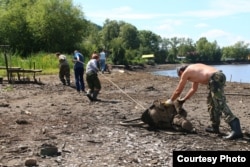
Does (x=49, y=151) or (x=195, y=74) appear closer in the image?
(x=49, y=151)

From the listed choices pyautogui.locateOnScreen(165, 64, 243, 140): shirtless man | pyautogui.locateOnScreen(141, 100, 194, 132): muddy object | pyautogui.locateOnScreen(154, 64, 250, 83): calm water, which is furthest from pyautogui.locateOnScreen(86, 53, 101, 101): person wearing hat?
pyautogui.locateOnScreen(154, 64, 250, 83): calm water

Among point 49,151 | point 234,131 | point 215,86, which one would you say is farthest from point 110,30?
point 49,151

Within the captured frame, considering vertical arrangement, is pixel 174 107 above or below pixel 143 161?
above

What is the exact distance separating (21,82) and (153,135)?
1624 cm

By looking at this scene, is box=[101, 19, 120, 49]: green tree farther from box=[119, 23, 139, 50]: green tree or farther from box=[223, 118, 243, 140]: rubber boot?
box=[223, 118, 243, 140]: rubber boot

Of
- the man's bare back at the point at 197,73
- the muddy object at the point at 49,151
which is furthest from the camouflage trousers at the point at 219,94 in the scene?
the muddy object at the point at 49,151

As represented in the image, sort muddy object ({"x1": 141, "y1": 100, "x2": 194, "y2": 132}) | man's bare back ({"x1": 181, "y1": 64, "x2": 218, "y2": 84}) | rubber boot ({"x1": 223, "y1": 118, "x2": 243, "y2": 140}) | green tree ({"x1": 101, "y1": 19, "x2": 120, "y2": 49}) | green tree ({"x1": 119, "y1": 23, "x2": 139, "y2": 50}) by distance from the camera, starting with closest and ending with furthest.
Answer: rubber boot ({"x1": 223, "y1": 118, "x2": 243, "y2": 140}) → man's bare back ({"x1": 181, "y1": 64, "x2": 218, "y2": 84}) → muddy object ({"x1": 141, "y1": 100, "x2": 194, "y2": 132}) → green tree ({"x1": 119, "y1": 23, "x2": 139, "y2": 50}) → green tree ({"x1": 101, "y1": 19, "x2": 120, "y2": 49})

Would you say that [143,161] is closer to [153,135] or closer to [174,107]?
[153,135]

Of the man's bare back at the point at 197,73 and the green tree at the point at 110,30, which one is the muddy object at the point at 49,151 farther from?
the green tree at the point at 110,30

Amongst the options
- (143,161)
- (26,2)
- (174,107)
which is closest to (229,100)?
(174,107)

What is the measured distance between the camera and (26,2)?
228ft

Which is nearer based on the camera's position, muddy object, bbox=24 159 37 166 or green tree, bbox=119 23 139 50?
muddy object, bbox=24 159 37 166

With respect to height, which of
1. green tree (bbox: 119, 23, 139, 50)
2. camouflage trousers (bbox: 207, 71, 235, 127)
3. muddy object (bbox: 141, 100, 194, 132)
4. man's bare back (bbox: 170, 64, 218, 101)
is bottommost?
muddy object (bbox: 141, 100, 194, 132)

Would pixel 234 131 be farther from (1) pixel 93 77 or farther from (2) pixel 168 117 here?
(1) pixel 93 77
